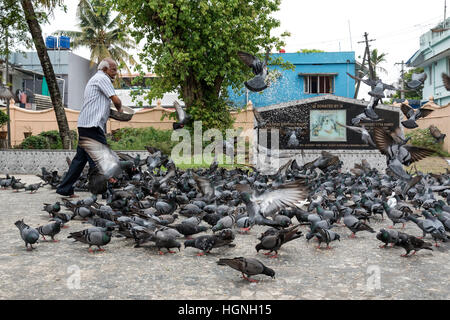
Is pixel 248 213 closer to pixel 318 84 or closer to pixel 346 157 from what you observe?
pixel 346 157

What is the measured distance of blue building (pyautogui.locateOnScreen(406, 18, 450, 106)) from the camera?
28330mm

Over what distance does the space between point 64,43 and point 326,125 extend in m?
26.6

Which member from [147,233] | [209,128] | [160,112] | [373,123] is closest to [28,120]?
[160,112]

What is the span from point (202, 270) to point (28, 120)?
81.1 feet

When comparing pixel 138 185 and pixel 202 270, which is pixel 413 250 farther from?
pixel 138 185

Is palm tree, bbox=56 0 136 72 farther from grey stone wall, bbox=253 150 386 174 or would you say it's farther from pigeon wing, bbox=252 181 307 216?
pigeon wing, bbox=252 181 307 216

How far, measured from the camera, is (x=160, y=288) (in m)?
3.25

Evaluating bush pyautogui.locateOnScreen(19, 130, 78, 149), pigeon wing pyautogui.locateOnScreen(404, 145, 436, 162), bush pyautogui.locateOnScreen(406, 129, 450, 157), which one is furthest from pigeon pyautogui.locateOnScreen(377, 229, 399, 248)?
bush pyautogui.locateOnScreen(406, 129, 450, 157)

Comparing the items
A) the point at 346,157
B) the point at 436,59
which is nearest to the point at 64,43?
the point at 346,157

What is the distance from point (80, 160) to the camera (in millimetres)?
6883

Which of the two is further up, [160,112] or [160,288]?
[160,112]

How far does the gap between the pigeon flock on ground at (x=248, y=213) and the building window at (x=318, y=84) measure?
75.7 ft

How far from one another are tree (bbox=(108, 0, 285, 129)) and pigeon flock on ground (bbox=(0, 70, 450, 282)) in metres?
8.67

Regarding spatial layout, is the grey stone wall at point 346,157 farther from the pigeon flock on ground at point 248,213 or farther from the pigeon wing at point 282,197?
the pigeon wing at point 282,197
